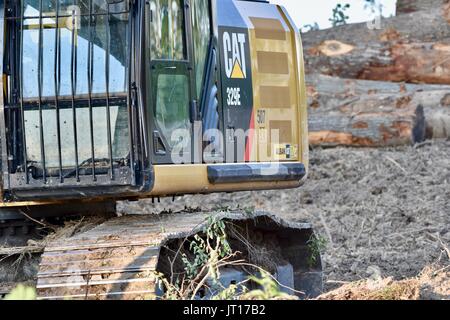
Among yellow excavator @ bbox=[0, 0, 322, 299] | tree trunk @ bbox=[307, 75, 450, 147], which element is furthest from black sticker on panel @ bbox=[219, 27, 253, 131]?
tree trunk @ bbox=[307, 75, 450, 147]

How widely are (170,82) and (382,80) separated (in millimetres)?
7807

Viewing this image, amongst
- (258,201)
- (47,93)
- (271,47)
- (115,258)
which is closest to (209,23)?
(271,47)

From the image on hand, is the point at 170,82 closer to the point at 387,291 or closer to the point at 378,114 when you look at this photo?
the point at 387,291

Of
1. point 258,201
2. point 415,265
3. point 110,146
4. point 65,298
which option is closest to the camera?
point 65,298

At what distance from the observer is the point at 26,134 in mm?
6910

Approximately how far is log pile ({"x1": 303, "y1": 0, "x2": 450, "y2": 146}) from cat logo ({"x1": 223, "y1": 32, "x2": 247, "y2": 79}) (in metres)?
5.88

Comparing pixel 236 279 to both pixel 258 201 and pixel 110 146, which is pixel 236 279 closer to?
pixel 110 146

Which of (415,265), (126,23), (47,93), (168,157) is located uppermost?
(126,23)

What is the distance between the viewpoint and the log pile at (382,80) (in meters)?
13.9

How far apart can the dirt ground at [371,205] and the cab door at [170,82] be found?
2561mm

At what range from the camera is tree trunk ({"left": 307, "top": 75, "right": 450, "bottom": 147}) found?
1384cm

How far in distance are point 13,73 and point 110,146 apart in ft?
2.63

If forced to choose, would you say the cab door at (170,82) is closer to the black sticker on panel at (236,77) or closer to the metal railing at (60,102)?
the metal railing at (60,102)

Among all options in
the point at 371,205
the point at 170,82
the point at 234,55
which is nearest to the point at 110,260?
the point at 170,82
